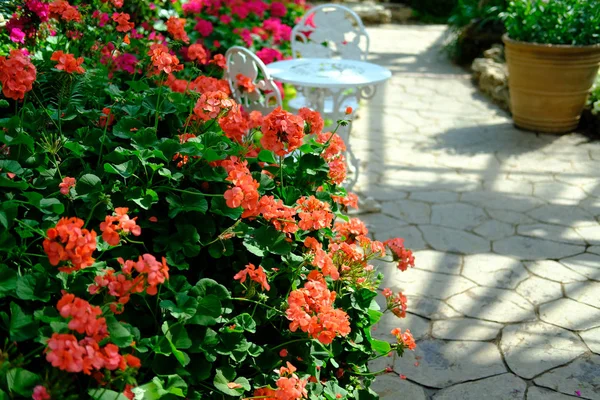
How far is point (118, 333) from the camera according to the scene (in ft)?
4.78

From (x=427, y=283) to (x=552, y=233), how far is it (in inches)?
37.3

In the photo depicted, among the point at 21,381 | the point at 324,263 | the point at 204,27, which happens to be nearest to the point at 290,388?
the point at 324,263

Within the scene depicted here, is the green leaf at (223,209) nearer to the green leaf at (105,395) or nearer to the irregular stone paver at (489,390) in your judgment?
the green leaf at (105,395)

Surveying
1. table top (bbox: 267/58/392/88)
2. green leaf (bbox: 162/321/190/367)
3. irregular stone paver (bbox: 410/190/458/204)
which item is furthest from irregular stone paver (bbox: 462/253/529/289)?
green leaf (bbox: 162/321/190/367)

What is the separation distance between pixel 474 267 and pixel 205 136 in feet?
6.02

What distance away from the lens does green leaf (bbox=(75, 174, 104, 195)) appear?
1.79 meters

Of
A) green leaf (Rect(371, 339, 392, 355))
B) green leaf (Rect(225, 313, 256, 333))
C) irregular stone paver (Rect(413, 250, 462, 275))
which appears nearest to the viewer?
green leaf (Rect(225, 313, 256, 333))

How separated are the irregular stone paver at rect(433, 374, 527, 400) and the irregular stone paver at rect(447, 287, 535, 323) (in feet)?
1.45

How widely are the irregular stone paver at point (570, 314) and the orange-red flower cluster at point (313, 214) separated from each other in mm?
1407

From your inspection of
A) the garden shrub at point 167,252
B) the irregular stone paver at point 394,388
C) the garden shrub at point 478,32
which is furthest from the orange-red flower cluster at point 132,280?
the garden shrub at point 478,32

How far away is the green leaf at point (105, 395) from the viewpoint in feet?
4.57

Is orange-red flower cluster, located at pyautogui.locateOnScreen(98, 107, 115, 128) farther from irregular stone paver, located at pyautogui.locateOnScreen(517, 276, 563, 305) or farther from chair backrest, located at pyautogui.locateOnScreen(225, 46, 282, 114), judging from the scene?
irregular stone paver, located at pyautogui.locateOnScreen(517, 276, 563, 305)

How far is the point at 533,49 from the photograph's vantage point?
508cm

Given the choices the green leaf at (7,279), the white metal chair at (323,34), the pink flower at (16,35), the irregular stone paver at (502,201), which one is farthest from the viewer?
the white metal chair at (323,34)
